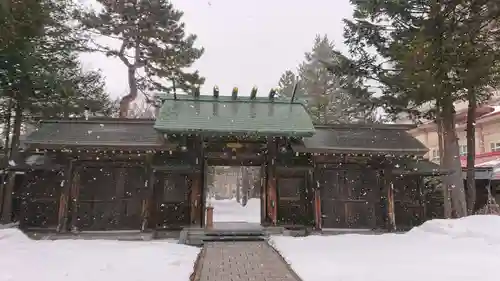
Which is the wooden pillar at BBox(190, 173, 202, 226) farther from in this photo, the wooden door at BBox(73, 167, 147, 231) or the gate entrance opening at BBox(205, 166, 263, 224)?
the gate entrance opening at BBox(205, 166, 263, 224)

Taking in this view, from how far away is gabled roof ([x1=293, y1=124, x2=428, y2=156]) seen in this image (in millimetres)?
12305

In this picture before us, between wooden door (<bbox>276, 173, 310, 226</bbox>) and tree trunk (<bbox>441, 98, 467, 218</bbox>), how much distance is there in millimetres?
5898

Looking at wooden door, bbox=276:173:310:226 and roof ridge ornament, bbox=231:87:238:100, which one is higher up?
roof ridge ornament, bbox=231:87:238:100

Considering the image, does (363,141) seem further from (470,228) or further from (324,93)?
(324,93)

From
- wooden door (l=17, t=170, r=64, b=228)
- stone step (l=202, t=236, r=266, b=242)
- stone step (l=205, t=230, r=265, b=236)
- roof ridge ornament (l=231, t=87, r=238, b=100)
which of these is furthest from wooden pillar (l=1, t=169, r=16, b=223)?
roof ridge ornament (l=231, t=87, r=238, b=100)

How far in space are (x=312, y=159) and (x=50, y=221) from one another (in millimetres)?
10319

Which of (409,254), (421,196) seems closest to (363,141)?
(421,196)

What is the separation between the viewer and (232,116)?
13062 millimetres

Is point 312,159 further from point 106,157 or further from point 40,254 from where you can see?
point 40,254

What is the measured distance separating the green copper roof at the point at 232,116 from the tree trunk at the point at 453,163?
5800mm

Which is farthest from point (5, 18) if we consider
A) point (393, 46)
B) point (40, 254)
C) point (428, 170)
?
point (428, 170)

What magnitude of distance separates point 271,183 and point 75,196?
744cm

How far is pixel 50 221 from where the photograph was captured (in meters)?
12.6

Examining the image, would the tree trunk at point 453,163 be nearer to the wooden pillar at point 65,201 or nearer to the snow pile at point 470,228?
the snow pile at point 470,228
